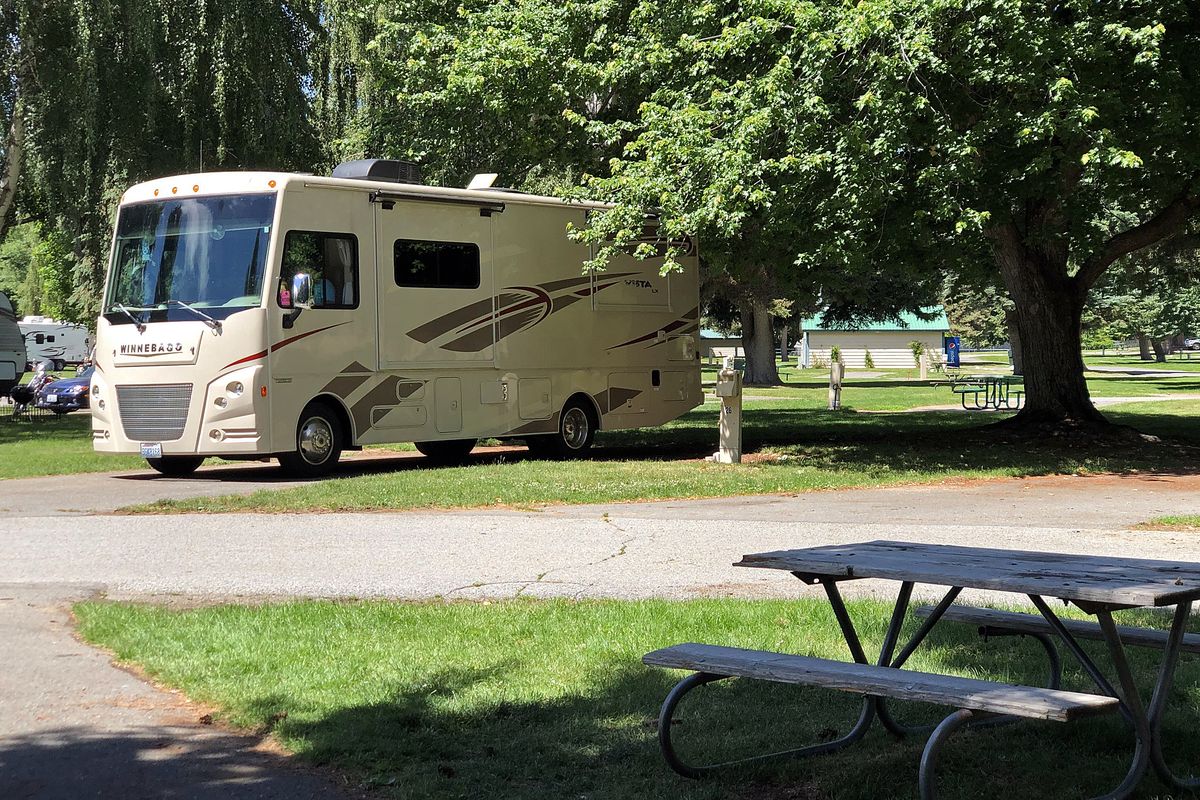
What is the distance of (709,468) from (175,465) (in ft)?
22.6

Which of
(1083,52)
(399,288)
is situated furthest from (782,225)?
(399,288)

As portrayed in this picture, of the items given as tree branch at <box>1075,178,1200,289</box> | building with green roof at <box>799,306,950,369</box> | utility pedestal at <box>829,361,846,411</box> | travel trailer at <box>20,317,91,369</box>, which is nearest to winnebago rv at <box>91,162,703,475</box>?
tree branch at <box>1075,178,1200,289</box>

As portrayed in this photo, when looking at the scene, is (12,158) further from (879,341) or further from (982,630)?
(879,341)

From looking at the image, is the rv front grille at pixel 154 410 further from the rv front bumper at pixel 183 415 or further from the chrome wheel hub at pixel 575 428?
the chrome wheel hub at pixel 575 428

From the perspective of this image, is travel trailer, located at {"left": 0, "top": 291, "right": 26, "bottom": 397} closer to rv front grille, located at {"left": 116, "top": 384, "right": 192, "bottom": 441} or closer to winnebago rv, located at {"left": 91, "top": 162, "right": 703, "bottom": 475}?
winnebago rv, located at {"left": 91, "top": 162, "right": 703, "bottom": 475}

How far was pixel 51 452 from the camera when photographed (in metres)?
20.7

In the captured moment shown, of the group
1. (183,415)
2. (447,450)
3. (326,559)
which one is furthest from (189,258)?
(326,559)

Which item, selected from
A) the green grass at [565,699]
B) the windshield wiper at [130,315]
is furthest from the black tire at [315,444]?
the green grass at [565,699]

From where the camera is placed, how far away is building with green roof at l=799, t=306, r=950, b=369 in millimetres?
86500

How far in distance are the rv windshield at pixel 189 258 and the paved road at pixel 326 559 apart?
240 centimetres

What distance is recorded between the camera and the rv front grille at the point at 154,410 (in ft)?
53.1

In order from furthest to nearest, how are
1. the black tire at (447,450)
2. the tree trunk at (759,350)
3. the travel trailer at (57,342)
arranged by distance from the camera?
1. the travel trailer at (57,342)
2. the tree trunk at (759,350)
3. the black tire at (447,450)

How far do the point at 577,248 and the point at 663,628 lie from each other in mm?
12940

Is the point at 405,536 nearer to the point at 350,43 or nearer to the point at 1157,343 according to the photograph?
the point at 350,43
